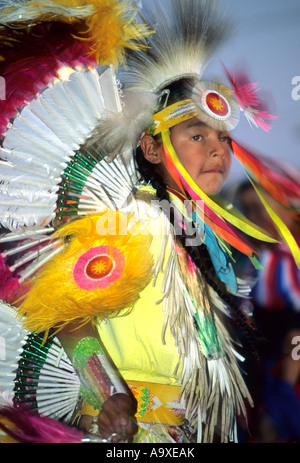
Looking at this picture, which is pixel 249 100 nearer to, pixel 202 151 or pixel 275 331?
pixel 202 151

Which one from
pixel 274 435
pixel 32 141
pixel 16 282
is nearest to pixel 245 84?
pixel 32 141

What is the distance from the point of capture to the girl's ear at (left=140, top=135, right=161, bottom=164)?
4.14ft

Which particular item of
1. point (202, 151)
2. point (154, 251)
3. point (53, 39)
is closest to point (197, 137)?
point (202, 151)

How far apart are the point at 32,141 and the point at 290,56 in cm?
78

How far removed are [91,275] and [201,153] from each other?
440mm

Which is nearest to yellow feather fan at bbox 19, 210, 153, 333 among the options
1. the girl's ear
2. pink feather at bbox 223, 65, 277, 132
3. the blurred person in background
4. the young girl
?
the young girl

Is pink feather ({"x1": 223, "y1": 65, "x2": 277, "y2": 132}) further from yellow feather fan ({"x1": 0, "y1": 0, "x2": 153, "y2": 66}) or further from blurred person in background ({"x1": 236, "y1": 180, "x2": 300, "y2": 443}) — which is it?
yellow feather fan ({"x1": 0, "y1": 0, "x2": 153, "y2": 66})

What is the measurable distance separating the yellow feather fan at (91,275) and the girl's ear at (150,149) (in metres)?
0.18

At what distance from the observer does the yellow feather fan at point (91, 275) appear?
1175 millimetres

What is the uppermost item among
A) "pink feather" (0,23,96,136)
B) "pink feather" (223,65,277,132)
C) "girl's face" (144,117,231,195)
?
"pink feather" (0,23,96,136)

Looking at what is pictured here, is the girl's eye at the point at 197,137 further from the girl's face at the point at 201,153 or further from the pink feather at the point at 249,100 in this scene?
the pink feather at the point at 249,100

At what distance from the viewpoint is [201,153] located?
4.10 ft

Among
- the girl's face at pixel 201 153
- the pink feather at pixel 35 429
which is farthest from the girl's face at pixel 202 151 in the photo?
the pink feather at pixel 35 429
